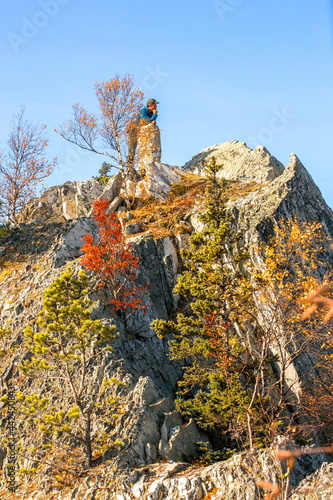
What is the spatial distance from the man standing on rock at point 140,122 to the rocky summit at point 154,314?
2.88 m

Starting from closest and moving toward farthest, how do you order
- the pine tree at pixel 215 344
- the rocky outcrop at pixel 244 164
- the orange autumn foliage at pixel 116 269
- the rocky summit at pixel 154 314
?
the rocky summit at pixel 154 314 < the pine tree at pixel 215 344 < the orange autumn foliage at pixel 116 269 < the rocky outcrop at pixel 244 164

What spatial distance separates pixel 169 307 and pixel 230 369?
7.47m

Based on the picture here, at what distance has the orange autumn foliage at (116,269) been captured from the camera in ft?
74.6


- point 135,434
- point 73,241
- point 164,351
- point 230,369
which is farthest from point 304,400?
point 73,241

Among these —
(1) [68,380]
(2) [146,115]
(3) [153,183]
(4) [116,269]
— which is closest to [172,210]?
(3) [153,183]

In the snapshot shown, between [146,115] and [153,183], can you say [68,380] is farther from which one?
[146,115]

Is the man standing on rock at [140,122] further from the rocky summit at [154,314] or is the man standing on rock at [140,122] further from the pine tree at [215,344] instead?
the pine tree at [215,344]

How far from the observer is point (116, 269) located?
23797mm

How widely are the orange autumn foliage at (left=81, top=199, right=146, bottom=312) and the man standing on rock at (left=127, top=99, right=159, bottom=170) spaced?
1456cm

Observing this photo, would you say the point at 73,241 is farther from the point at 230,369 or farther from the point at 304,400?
the point at 304,400

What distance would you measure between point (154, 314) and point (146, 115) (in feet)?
69.5

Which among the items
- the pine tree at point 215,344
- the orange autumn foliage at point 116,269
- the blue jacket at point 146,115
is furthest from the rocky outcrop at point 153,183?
the pine tree at point 215,344

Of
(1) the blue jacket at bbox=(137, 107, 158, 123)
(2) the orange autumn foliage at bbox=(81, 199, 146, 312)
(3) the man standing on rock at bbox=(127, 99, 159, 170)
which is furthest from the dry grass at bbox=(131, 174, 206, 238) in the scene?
(1) the blue jacket at bbox=(137, 107, 158, 123)

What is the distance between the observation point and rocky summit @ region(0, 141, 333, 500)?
1397cm
